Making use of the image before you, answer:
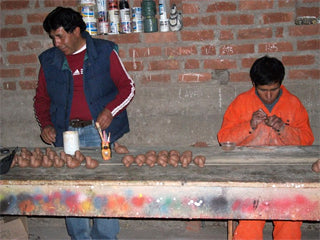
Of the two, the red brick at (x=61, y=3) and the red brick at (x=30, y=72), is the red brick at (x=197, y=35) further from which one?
the red brick at (x=30, y=72)

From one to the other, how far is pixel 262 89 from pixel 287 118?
0.34 meters

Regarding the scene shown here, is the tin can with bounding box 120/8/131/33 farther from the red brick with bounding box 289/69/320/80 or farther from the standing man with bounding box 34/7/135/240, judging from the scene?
the red brick with bounding box 289/69/320/80

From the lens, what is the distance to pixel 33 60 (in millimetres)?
3773

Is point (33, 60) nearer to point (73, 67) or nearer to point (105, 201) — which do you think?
→ point (73, 67)

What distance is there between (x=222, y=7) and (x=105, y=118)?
1.72 m

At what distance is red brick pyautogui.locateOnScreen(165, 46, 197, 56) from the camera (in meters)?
3.54

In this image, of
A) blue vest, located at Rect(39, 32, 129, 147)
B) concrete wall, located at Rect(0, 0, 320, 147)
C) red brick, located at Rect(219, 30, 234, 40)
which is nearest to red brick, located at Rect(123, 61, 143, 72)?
concrete wall, located at Rect(0, 0, 320, 147)

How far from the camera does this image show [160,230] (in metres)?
3.68

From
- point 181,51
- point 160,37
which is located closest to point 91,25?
point 160,37

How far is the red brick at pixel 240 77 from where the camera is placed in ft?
11.5

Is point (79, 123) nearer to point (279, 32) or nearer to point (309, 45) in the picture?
point (279, 32)

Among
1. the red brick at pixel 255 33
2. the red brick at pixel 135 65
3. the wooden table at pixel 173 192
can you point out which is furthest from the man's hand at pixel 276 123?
the red brick at pixel 135 65

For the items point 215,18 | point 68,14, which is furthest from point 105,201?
point 215,18

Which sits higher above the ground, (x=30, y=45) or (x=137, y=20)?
(x=137, y=20)
